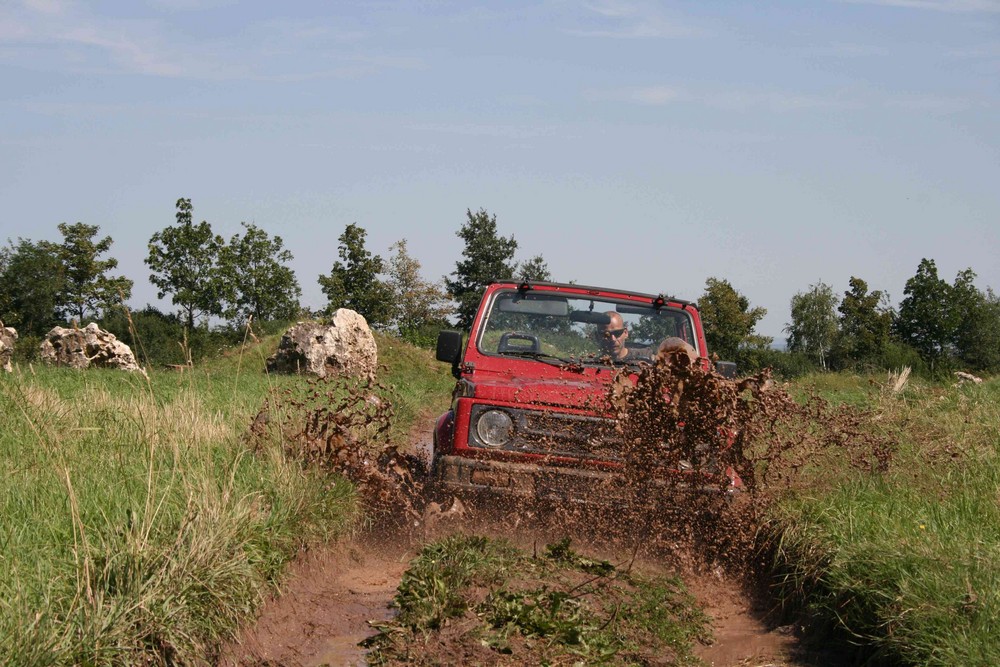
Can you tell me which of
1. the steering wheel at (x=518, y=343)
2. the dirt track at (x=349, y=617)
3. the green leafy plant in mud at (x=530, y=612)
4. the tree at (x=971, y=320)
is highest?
the tree at (x=971, y=320)

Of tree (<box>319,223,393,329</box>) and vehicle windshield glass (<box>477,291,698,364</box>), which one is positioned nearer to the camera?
vehicle windshield glass (<box>477,291,698,364</box>)

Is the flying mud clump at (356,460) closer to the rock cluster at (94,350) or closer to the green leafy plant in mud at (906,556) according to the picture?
the green leafy plant in mud at (906,556)

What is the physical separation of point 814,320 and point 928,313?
15871mm

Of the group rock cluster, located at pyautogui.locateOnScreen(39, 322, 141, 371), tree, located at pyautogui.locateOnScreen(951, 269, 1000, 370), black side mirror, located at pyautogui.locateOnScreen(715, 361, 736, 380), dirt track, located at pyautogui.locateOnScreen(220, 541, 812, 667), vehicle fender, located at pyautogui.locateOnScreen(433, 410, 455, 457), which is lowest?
dirt track, located at pyautogui.locateOnScreen(220, 541, 812, 667)

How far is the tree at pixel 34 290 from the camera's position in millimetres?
51562

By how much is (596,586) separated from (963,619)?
6.27 ft

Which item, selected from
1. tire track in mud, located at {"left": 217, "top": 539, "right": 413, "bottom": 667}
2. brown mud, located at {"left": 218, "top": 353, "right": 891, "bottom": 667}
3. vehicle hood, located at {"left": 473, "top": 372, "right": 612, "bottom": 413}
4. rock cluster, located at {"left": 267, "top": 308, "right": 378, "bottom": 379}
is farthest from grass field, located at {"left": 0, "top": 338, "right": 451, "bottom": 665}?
rock cluster, located at {"left": 267, "top": 308, "right": 378, "bottom": 379}

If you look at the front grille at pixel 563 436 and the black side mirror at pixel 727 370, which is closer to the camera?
the front grille at pixel 563 436

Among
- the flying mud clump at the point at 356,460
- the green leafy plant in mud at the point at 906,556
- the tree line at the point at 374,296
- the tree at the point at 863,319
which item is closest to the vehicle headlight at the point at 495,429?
the flying mud clump at the point at 356,460

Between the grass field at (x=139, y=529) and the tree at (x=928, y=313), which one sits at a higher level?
the tree at (x=928, y=313)

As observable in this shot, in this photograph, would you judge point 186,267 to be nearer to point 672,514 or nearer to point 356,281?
point 356,281

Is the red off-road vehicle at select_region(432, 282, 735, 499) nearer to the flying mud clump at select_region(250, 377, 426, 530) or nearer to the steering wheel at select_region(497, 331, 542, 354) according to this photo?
the steering wheel at select_region(497, 331, 542, 354)

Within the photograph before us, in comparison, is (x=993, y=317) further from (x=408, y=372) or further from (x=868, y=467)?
(x=868, y=467)

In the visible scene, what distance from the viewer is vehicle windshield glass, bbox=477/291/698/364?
781cm
